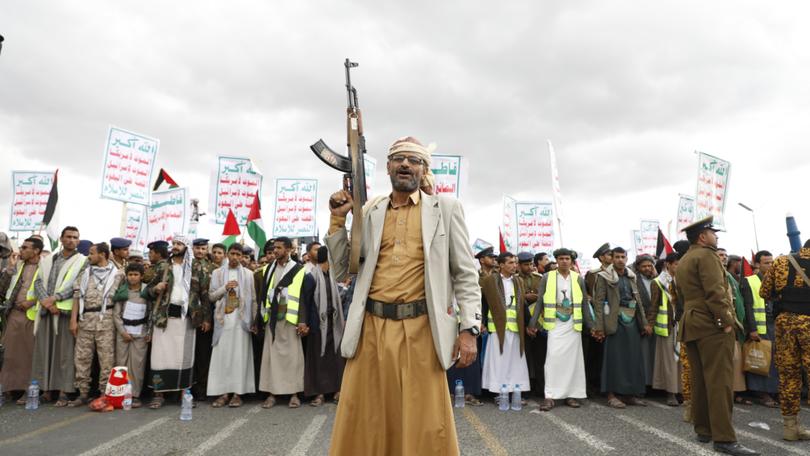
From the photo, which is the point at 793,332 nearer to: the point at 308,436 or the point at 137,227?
the point at 308,436

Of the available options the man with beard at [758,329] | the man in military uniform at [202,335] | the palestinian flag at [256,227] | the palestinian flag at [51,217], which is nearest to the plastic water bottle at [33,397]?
the man in military uniform at [202,335]

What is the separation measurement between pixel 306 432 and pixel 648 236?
13.6 m

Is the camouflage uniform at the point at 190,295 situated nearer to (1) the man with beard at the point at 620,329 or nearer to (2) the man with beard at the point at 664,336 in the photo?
(1) the man with beard at the point at 620,329

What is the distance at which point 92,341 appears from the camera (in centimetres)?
739

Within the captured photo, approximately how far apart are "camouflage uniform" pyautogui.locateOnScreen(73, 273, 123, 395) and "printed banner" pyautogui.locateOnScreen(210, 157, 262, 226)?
487 centimetres

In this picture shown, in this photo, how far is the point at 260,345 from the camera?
8.32 meters

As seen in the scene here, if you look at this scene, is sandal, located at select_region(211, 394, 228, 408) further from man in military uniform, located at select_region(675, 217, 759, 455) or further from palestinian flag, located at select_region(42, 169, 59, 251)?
man in military uniform, located at select_region(675, 217, 759, 455)

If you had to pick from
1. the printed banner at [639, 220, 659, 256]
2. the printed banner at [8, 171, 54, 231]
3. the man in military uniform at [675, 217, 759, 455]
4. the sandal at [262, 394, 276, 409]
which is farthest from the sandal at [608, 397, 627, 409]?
the printed banner at [8, 171, 54, 231]

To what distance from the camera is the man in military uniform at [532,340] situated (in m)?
8.27

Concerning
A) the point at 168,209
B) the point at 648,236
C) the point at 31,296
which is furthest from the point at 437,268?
the point at 648,236

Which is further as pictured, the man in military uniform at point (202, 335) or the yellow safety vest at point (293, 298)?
the man in military uniform at point (202, 335)

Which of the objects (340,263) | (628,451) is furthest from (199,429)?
(628,451)

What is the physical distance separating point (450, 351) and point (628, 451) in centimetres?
317

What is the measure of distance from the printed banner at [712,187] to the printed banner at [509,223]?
469cm
